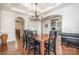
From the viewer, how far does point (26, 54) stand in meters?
2.41

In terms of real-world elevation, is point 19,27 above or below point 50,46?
above

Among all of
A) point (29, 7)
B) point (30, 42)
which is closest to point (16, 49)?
point (30, 42)

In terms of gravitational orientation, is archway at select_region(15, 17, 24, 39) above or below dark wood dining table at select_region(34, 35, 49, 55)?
above

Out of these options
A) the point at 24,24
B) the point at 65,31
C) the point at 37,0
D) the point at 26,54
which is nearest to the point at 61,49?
the point at 65,31

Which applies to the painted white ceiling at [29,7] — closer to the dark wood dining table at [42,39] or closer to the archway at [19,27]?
the archway at [19,27]

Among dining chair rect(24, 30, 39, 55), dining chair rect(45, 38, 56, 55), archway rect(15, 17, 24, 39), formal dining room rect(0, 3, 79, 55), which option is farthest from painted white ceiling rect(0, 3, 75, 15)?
dining chair rect(45, 38, 56, 55)

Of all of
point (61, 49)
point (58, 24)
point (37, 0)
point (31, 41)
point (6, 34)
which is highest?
point (37, 0)

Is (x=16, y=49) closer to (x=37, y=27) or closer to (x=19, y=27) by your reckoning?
(x=19, y=27)

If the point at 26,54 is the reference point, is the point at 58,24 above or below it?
above

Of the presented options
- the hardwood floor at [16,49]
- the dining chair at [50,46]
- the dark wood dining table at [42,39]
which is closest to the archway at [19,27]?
the hardwood floor at [16,49]

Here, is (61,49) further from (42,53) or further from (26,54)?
(26,54)

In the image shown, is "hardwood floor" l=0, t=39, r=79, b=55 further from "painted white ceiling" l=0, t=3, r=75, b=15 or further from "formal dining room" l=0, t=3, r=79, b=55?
"painted white ceiling" l=0, t=3, r=75, b=15

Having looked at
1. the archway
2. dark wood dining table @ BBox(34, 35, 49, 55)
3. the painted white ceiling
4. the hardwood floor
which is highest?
the painted white ceiling
